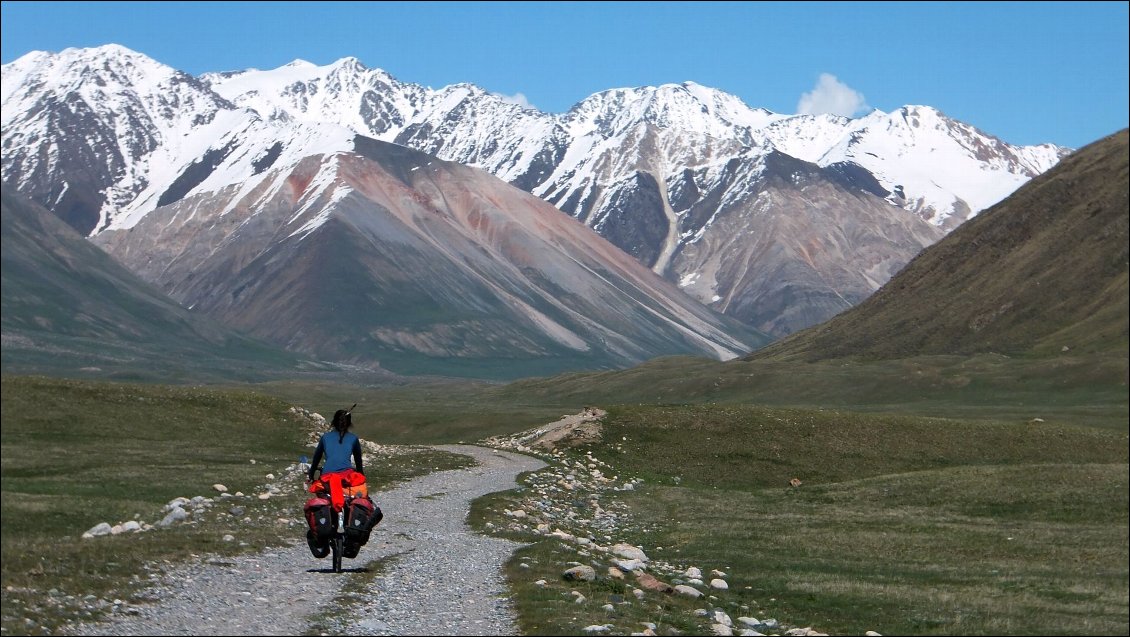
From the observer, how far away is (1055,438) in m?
90.1

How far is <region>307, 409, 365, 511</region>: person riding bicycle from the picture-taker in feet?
99.3

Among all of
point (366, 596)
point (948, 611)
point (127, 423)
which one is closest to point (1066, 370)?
point (127, 423)

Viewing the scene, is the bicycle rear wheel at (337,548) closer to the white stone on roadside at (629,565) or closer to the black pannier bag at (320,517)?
the black pannier bag at (320,517)

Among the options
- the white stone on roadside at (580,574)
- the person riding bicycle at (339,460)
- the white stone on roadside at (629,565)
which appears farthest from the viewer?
the white stone on roadside at (629,565)

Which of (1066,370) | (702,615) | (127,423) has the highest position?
(1066,370)

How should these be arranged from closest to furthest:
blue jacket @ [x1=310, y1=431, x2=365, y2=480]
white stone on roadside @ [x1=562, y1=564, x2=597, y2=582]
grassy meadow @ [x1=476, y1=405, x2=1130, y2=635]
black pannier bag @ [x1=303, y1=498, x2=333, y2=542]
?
black pannier bag @ [x1=303, y1=498, x2=333, y2=542], blue jacket @ [x1=310, y1=431, x2=365, y2=480], white stone on roadside @ [x1=562, y1=564, x2=597, y2=582], grassy meadow @ [x1=476, y1=405, x2=1130, y2=635]

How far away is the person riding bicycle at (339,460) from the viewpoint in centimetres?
3028

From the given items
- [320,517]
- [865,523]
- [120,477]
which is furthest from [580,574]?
[120,477]

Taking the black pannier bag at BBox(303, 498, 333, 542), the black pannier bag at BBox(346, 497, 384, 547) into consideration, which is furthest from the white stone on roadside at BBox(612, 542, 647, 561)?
the black pannier bag at BBox(303, 498, 333, 542)

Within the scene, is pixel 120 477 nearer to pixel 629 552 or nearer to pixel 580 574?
pixel 629 552

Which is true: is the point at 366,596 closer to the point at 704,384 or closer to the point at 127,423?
the point at 127,423

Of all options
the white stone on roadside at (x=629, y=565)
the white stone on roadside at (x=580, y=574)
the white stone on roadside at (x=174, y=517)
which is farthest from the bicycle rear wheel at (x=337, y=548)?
the white stone on roadside at (x=174, y=517)

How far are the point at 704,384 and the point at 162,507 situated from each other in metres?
145

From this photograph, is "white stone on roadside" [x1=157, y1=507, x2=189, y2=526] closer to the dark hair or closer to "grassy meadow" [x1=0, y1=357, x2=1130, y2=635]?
"grassy meadow" [x1=0, y1=357, x2=1130, y2=635]
